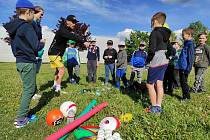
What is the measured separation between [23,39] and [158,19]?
2.83 metres

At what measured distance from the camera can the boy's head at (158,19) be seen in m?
6.60

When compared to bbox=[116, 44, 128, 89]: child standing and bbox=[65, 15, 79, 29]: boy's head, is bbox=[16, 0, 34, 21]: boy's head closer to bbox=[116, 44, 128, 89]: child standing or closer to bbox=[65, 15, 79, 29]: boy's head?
bbox=[65, 15, 79, 29]: boy's head

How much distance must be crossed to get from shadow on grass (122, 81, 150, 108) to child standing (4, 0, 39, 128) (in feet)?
9.60

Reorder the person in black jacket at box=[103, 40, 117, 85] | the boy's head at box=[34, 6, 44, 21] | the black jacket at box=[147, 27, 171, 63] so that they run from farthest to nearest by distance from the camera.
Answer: the person in black jacket at box=[103, 40, 117, 85] < the boy's head at box=[34, 6, 44, 21] < the black jacket at box=[147, 27, 171, 63]

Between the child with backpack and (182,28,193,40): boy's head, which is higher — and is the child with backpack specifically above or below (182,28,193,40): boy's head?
below

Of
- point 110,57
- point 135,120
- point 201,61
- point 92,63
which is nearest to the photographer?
point 135,120

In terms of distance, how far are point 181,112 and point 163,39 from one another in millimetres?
1589

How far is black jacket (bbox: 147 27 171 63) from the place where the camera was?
255 inches

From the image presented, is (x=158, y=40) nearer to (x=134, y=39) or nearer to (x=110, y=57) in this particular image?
(x=110, y=57)

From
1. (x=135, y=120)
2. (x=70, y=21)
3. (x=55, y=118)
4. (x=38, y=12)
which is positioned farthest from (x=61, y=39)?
(x=135, y=120)

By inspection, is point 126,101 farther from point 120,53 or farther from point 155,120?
point 120,53

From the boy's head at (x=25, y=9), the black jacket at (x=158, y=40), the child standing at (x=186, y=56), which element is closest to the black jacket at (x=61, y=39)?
the boy's head at (x=25, y=9)

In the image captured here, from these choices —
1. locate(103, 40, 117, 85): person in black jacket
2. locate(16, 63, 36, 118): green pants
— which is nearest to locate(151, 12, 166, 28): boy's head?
locate(16, 63, 36, 118): green pants

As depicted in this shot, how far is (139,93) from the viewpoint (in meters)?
9.36
